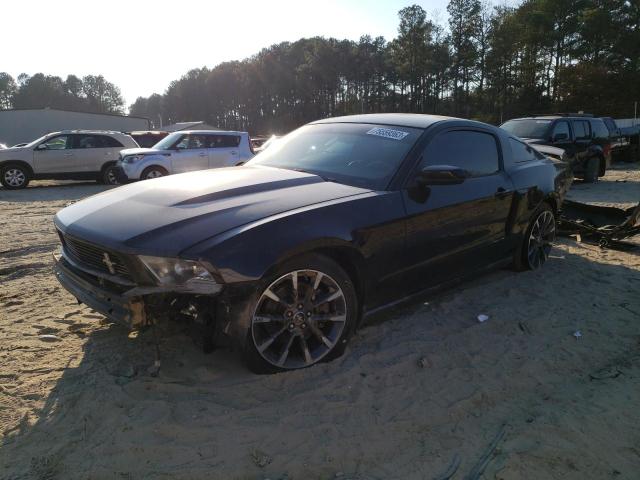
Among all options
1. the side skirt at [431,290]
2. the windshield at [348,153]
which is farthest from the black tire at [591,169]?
the windshield at [348,153]

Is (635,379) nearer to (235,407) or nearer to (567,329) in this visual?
(567,329)

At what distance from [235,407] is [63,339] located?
1532 mm

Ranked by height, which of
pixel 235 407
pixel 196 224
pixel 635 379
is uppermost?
pixel 196 224

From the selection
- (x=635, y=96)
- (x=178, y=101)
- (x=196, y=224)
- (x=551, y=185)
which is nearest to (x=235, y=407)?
(x=196, y=224)

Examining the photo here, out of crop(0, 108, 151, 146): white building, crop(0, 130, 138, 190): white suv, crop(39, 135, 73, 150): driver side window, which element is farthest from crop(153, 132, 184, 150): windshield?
crop(0, 108, 151, 146): white building

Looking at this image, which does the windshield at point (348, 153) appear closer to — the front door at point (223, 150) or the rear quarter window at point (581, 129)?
the front door at point (223, 150)

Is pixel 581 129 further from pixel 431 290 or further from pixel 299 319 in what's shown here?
pixel 299 319

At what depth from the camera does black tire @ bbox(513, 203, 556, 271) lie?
15.9ft

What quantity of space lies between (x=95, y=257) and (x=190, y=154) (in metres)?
10.7

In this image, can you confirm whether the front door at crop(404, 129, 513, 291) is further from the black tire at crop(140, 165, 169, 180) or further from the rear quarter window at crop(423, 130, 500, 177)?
the black tire at crop(140, 165, 169, 180)

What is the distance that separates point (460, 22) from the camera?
1941 inches

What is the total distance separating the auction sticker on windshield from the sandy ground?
1413mm

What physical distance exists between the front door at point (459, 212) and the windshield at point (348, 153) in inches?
8.0

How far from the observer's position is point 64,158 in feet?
46.6
